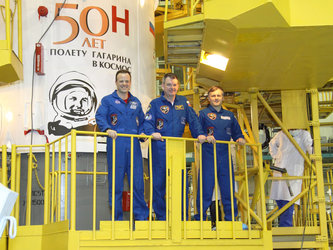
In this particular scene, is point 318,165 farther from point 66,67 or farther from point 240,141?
point 66,67

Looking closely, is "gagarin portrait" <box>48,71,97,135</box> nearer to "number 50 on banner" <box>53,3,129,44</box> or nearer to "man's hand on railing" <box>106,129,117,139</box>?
"number 50 on banner" <box>53,3,129,44</box>

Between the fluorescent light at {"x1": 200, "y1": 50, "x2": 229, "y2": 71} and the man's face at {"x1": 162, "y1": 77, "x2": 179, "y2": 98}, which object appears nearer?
the man's face at {"x1": 162, "y1": 77, "x2": 179, "y2": 98}

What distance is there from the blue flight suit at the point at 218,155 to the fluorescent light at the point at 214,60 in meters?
1.11

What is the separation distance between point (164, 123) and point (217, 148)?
0.96 meters

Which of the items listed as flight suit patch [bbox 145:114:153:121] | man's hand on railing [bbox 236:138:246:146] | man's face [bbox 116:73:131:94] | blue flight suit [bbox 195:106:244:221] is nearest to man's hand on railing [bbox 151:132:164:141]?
flight suit patch [bbox 145:114:153:121]

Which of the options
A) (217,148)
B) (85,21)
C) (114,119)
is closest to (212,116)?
(217,148)

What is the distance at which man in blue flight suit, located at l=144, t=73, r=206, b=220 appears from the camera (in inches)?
285

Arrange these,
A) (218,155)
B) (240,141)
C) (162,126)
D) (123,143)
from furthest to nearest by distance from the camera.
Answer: (218,155), (240,141), (162,126), (123,143)

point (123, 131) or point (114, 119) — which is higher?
point (114, 119)

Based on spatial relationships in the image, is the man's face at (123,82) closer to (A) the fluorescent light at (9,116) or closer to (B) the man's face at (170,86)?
(B) the man's face at (170,86)

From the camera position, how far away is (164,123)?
759cm

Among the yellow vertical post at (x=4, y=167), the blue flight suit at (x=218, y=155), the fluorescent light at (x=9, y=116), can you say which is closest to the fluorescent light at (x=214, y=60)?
the blue flight suit at (x=218, y=155)

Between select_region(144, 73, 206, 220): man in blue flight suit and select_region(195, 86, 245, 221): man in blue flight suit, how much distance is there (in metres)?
0.45

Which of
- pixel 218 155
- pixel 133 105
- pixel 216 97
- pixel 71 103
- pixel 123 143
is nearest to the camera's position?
pixel 123 143
